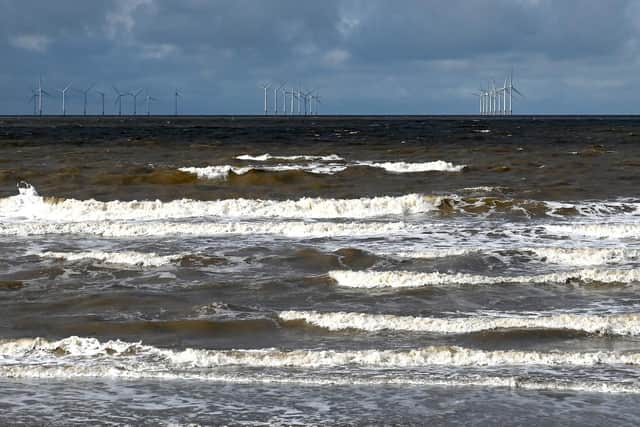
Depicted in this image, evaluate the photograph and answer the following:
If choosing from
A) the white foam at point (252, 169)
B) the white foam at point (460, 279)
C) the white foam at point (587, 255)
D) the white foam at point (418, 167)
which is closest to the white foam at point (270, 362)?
the white foam at point (460, 279)

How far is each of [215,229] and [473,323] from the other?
13033 millimetres

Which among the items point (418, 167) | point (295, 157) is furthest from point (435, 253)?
point (295, 157)

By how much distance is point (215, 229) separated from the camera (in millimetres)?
26078

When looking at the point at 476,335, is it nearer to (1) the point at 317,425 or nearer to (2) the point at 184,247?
(1) the point at 317,425

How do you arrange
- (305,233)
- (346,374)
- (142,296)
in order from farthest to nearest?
(305,233)
(142,296)
(346,374)

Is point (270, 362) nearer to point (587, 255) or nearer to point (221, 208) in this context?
point (587, 255)

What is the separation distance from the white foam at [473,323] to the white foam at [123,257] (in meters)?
6.49

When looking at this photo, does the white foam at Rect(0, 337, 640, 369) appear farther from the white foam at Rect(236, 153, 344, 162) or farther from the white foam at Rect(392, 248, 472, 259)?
the white foam at Rect(236, 153, 344, 162)

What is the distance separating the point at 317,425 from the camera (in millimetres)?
9633

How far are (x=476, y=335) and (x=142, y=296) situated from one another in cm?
661

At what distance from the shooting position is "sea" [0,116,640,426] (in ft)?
34.4

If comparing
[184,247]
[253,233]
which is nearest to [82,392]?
[184,247]

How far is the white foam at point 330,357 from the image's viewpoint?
12211 millimetres

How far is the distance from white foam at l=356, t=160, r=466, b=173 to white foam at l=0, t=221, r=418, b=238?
58.3 ft
